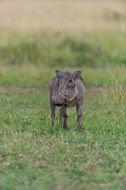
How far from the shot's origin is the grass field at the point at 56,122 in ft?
17.1

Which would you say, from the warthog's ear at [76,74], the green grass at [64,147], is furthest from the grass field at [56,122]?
the warthog's ear at [76,74]

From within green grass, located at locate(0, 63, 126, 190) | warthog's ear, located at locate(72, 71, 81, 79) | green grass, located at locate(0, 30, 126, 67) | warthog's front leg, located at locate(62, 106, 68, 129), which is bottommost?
green grass, located at locate(0, 63, 126, 190)

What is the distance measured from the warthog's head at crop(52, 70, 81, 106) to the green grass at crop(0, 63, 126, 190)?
517mm

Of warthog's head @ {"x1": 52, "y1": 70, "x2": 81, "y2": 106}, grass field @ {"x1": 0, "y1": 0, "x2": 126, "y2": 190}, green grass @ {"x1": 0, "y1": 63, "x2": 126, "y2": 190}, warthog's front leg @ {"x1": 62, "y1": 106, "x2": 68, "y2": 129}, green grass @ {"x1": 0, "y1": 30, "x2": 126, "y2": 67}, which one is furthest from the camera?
green grass @ {"x1": 0, "y1": 30, "x2": 126, "y2": 67}

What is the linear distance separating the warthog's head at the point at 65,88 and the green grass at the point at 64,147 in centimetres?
52

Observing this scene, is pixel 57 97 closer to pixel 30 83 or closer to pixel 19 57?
pixel 30 83

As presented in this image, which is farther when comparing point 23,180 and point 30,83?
point 30,83

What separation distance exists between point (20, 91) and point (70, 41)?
6.38 metres

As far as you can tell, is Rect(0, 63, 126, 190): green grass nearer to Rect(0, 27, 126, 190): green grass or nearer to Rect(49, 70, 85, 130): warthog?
Rect(0, 27, 126, 190): green grass

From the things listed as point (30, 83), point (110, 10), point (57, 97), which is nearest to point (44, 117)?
point (57, 97)

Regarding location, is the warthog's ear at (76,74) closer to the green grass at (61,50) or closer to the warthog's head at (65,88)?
the warthog's head at (65,88)

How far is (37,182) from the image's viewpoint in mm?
5008

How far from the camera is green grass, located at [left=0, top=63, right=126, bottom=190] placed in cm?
509

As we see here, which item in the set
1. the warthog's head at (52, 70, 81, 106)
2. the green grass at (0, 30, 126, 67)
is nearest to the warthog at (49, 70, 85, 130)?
the warthog's head at (52, 70, 81, 106)
